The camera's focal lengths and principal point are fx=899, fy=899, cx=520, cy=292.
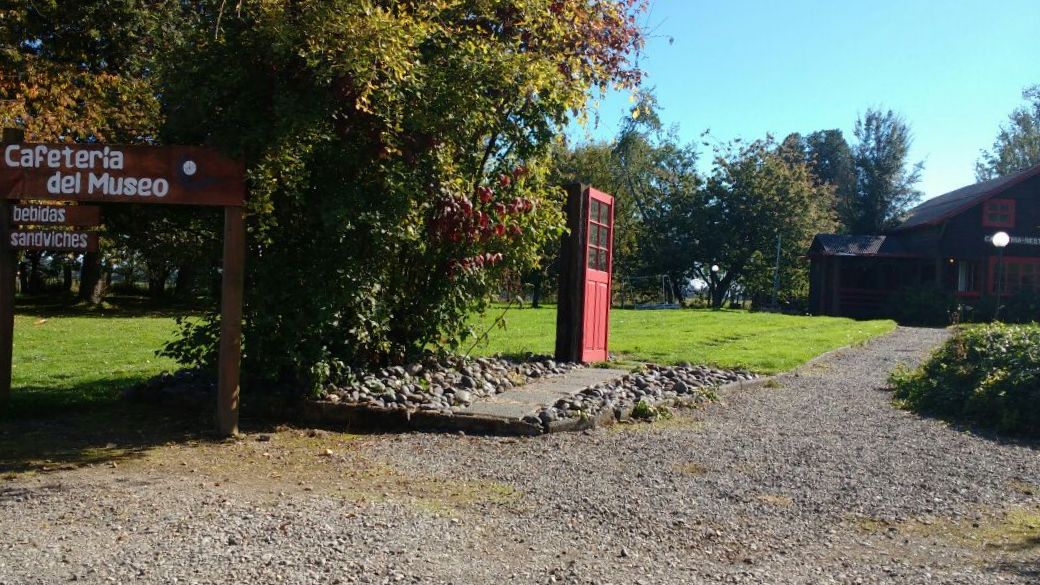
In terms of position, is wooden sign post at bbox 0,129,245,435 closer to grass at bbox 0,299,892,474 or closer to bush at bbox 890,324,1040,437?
grass at bbox 0,299,892,474

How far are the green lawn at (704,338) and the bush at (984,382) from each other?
2.31 metres

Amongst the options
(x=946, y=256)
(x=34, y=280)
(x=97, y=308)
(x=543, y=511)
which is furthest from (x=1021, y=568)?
(x=34, y=280)

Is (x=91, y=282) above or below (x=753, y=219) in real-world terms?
below

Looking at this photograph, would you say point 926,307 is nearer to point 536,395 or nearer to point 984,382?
point 984,382

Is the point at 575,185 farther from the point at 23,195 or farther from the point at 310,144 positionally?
the point at 23,195

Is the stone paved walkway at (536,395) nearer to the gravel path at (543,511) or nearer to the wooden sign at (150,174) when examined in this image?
the gravel path at (543,511)

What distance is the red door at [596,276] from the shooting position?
12609 millimetres

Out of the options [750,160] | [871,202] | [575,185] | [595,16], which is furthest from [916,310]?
[595,16]

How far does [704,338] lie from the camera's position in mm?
16969

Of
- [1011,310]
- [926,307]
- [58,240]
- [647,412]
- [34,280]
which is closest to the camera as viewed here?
[58,240]

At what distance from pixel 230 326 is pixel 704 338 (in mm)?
11208

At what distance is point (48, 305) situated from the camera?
31203 mm

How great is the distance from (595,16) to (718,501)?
631cm

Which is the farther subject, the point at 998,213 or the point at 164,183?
the point at 998,213
